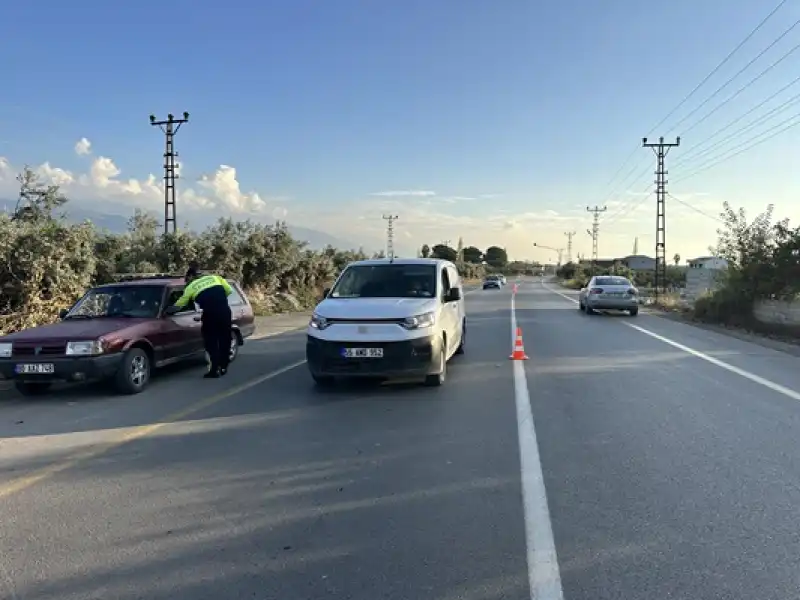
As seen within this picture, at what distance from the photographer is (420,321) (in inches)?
350

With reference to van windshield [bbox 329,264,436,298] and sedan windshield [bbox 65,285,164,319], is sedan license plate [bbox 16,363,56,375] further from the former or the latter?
van windshield [bbox 329,264,436,298]

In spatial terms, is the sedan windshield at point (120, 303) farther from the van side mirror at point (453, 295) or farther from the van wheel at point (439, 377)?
the van side mirror at point (453, 295)

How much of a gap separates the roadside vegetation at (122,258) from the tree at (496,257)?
141438 mm

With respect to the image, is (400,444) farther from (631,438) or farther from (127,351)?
(127,351)

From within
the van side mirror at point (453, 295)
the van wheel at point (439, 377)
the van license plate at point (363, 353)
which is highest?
the van side mirror at point (453, 295)

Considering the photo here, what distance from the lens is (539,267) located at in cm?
19438

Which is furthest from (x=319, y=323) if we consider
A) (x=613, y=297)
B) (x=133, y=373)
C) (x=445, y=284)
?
(x=613, y=297)

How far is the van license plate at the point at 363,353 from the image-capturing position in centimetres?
860

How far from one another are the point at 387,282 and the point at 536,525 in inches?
243

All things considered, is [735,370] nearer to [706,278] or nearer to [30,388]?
[30,388]

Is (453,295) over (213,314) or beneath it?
over

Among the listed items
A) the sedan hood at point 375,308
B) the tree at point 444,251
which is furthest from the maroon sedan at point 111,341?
the tree at point 444,251

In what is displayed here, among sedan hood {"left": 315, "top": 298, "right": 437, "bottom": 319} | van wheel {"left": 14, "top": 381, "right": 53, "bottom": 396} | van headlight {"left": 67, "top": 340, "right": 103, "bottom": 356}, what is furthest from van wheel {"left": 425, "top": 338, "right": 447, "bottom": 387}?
van wheel {"left": 14, "top": 381, "right": 53, "bottom": 396}

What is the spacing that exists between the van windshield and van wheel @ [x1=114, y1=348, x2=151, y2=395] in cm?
283
